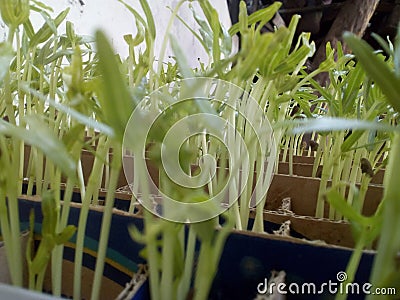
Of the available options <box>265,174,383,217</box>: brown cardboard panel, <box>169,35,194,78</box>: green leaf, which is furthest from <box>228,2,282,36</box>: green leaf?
<box>265,174,383,217</box>: brown cardboard panel

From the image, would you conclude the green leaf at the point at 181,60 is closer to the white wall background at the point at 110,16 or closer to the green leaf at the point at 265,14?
the green leaf at the point at 265,14

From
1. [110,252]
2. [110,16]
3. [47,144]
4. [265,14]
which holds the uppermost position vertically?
[110,16]

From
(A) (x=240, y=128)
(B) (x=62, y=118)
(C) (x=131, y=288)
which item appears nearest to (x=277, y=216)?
(A) (x=240, y=128)

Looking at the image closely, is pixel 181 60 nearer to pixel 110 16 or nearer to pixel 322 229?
pixel 322 229

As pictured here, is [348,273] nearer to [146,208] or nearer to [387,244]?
[387,244]

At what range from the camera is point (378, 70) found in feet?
0.86

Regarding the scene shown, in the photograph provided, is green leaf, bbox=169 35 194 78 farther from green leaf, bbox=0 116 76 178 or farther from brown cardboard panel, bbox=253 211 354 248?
brown cardboard panel, bbox=253 211 354 248

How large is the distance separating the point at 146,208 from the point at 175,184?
0.03 m

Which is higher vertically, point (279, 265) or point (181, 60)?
point (181, 60)

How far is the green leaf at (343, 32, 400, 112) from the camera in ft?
0.85

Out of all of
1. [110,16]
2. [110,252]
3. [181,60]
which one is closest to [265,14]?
[181,60]

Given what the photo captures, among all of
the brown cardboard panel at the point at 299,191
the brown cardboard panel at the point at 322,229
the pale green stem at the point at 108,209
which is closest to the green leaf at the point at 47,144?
the pale green stem at the point at 108,209

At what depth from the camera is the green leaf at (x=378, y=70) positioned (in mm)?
260

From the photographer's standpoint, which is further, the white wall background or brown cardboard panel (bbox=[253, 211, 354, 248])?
the white wall background
